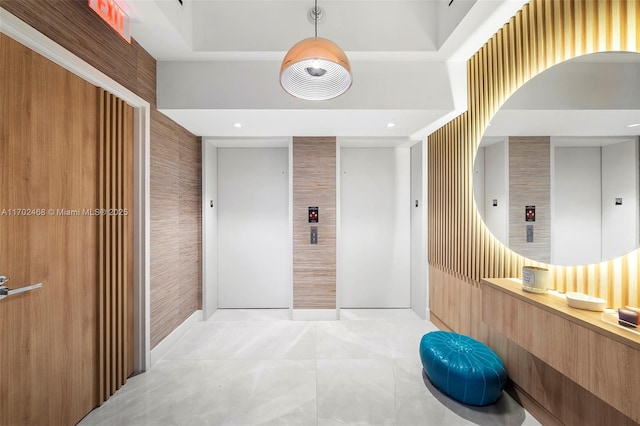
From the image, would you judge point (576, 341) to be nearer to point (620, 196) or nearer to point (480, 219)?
point (620, 196)

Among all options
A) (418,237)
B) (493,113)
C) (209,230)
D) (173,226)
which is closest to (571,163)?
(493,113)

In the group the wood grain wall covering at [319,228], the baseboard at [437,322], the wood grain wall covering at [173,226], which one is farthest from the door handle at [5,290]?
the baseboard at [437,322]

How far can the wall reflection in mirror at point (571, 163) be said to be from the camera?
1377 millimetres

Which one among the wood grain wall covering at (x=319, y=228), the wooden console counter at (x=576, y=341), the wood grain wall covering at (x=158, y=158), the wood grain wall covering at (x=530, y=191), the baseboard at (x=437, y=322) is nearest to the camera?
the wooden console counter at (x=576, y=341)

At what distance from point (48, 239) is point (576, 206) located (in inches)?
134

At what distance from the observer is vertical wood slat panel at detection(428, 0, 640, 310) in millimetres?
1360

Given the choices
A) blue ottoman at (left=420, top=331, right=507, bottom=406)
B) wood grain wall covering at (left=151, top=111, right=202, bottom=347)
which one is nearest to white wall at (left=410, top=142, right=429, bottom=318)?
blue ottoman at (left=420, top=331, right=507, bottom=406)

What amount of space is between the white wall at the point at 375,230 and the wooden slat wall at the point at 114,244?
259cm

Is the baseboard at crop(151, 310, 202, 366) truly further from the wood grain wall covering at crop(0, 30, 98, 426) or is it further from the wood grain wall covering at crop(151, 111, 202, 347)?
the wood grain wall covering at crop(0, 30, 98, 426)

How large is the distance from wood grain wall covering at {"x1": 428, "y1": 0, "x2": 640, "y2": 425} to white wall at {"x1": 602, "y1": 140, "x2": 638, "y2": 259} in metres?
0.08

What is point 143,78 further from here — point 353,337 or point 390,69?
point 353,337

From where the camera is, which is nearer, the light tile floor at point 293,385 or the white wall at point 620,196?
the white wall at point 620,196

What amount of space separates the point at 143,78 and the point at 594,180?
3.54 meters

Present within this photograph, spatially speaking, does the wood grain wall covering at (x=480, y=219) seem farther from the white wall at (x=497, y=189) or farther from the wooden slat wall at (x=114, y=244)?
the wooden slat wall at (x=114, y=244)
